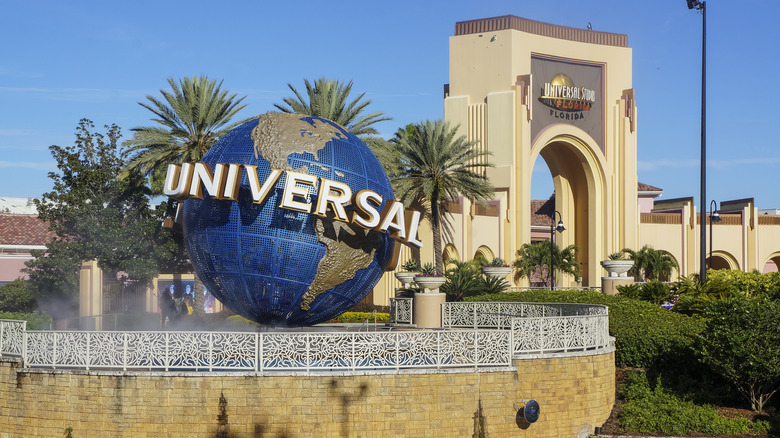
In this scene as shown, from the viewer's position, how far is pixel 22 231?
46812 mm

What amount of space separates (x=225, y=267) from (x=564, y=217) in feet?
→ 144

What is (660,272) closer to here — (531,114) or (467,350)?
(531,114)

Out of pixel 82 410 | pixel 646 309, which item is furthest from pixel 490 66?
pixel 82 410

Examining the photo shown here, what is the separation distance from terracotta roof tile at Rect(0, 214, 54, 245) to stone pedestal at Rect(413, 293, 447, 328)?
27.4 m

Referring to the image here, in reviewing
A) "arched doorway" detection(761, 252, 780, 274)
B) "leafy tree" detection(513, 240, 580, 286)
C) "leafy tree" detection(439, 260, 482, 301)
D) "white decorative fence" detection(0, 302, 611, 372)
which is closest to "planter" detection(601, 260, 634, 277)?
"leafy tree" detection(439, 260, 482, 301)

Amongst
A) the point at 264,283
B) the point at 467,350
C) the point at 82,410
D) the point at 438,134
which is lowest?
the point at 82,410

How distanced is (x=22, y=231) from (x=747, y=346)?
39.9 metres

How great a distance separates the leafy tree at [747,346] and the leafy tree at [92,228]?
23190 mm

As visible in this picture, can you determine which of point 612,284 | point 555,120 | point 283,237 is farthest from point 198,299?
point 555,120

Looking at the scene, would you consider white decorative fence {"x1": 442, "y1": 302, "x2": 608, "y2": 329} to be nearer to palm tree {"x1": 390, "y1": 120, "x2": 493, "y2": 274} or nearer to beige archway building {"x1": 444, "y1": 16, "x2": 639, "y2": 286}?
palm tree {"x1": 390, "y1": 120, "x2": 493, "y2": 274}

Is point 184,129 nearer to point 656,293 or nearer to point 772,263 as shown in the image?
point 656,293

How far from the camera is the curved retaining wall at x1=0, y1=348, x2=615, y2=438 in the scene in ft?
48.1

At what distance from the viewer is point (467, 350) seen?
1578 cm

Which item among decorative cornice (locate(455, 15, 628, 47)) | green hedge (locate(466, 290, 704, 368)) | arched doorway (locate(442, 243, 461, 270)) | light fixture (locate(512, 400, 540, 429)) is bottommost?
light fixture (locate(512, 400, 540, 429))
